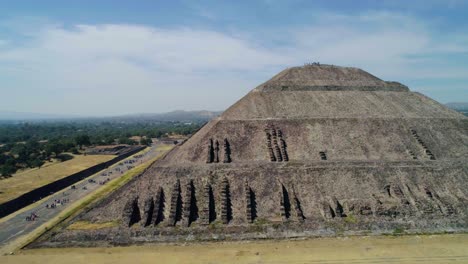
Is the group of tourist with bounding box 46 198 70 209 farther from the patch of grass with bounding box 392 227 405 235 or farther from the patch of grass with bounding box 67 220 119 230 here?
the patch of grass with bounding box 392 227 405 235

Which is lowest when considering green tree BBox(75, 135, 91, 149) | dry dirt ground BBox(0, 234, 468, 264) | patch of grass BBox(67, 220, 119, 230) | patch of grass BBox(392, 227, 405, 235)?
dry dirt ground BBox(0, 234, 468, 264)

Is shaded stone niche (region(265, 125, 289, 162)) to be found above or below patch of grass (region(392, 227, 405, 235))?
above

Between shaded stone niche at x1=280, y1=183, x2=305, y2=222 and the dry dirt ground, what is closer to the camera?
the dry dirt ground

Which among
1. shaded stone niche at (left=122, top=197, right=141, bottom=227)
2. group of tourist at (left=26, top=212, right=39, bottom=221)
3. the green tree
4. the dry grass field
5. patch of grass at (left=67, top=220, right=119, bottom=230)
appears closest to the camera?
patch of grass at (left=67, top=220, right=119, bottom=230)

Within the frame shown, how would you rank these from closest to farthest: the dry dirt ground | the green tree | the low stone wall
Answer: the dry dirt ground
the low stone wall
the green tree

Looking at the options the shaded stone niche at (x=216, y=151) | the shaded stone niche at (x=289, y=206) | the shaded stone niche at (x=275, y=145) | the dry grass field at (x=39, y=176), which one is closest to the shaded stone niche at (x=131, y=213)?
the shaded stone niche at (x=216, y=151)

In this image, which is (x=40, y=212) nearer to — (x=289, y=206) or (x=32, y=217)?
(x=32, y=217)

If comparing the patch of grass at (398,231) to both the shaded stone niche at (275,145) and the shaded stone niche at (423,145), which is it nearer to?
the shaded stone niche at (275,145)

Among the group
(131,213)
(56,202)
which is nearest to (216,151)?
(131,213)

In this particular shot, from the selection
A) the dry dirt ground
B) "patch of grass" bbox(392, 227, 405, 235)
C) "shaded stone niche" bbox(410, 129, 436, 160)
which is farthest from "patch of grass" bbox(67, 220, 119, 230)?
"shaded stone niche" bbox(410, 129, 436, 160)
